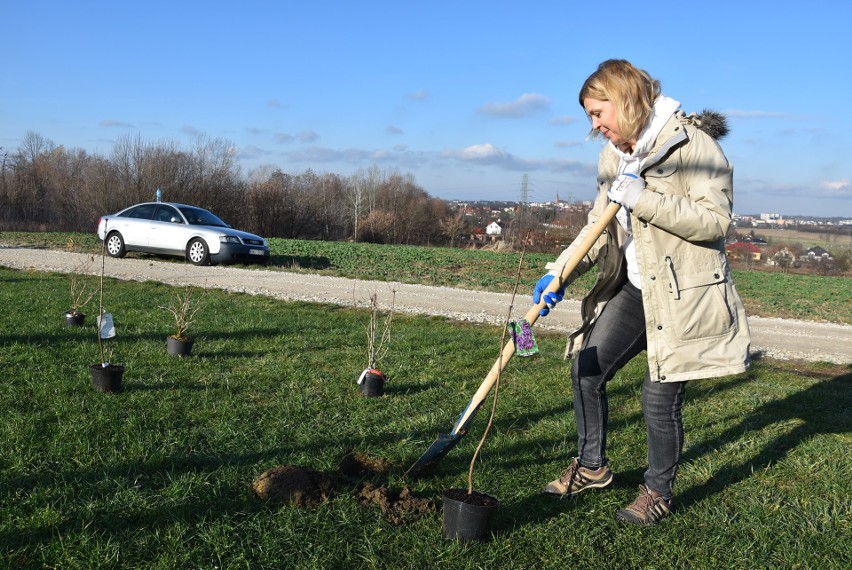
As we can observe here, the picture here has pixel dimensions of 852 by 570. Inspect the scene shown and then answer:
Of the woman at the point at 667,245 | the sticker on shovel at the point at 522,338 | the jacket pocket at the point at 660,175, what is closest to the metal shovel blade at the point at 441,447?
the sticker on shovel at the point at 522,338

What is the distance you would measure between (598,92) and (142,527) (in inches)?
101

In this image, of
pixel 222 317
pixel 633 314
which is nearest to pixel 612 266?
pixel 633 314

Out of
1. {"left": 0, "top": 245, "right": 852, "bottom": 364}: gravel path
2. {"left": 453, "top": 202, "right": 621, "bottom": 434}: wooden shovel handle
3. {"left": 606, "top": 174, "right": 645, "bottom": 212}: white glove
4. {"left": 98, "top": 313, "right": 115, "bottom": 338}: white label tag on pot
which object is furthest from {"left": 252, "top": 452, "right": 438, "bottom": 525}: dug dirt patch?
{"left": 0, "top": 245, "right": 852, "bottom": 364}: gravel path

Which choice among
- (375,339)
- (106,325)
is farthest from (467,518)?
(375,339)

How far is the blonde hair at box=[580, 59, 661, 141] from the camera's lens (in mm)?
3047

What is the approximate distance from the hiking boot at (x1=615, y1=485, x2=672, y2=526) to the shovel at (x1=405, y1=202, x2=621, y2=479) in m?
0.80

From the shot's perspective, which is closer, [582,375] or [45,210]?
[582,375]

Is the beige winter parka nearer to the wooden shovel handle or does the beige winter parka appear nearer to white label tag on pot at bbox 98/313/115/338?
the wooden shovel handle

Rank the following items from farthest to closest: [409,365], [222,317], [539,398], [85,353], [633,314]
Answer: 1. [222,317]
2. [409,365]
3. [85,353]
4. [539,398]
5. [633,314]

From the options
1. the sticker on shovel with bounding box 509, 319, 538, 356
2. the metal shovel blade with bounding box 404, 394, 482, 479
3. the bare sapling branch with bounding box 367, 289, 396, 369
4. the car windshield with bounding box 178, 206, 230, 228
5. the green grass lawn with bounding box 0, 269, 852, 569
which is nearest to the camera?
the green grass lawn with bounding box 0, 269, 852, 569

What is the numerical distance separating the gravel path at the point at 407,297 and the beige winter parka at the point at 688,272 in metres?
5.07

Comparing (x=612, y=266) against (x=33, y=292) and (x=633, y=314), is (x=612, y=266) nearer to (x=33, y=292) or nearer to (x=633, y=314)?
(x=633, y=314)

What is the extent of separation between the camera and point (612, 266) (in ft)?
11.2

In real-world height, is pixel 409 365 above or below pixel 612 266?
below
